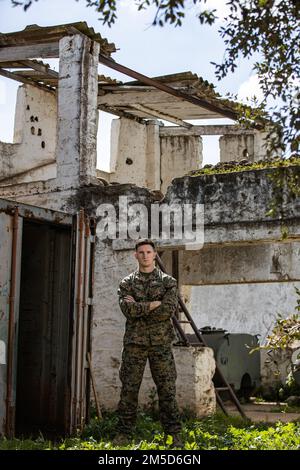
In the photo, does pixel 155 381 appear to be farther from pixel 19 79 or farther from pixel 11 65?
pixel 19 79

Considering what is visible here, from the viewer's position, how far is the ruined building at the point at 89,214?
27.5 ft

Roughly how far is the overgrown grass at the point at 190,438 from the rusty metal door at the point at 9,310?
324 mm

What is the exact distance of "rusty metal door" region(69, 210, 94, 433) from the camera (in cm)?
827

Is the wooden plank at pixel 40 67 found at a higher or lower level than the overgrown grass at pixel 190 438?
higher

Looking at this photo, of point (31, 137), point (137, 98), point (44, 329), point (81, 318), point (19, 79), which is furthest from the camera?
point (31, 137)

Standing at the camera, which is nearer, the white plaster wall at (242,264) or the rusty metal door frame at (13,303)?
the rusty metal door frame at (13,303)

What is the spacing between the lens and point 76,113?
11.4m

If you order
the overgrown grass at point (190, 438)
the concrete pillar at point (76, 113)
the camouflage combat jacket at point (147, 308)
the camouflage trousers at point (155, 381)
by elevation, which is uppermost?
the concrete pillar at point (76, 113)

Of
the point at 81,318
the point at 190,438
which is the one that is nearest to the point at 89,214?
the point at 81,318

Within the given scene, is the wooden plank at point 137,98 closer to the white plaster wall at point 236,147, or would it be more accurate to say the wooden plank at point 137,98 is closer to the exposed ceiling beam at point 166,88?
the exposed ceiling beam at point 166,88

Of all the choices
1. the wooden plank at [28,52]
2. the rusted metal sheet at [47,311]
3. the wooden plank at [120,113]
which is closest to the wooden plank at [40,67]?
the wooden plank at [28,52]

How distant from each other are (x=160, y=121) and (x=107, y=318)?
767 cm

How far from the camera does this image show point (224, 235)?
10.9 metres

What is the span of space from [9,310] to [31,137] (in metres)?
8.50
